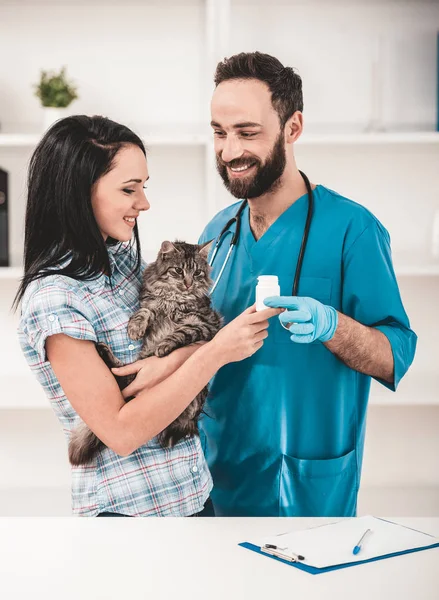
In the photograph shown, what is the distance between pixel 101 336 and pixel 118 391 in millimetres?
139

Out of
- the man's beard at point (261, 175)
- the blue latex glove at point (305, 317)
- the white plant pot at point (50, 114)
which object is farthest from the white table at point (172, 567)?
the white plant pot at point (50, 114)

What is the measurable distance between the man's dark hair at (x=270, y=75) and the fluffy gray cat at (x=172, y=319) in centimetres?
37

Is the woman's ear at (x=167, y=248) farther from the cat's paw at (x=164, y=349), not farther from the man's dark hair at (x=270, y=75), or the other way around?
the man's dark hair at (x=270, y=75)

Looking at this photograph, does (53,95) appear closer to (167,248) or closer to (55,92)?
(55,92)

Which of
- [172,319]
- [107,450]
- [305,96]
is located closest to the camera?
[107,450]

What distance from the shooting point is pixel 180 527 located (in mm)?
1272

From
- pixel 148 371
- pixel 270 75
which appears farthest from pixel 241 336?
pixel 270 75

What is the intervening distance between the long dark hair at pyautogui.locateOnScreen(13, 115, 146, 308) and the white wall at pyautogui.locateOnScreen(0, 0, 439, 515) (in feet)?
4.09

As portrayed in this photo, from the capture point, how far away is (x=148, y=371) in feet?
4.65

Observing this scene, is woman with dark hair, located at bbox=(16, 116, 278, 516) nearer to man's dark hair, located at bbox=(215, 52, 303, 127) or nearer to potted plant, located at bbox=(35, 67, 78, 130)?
man's dark hair, located at bbox=(215, 52, 303, 127)

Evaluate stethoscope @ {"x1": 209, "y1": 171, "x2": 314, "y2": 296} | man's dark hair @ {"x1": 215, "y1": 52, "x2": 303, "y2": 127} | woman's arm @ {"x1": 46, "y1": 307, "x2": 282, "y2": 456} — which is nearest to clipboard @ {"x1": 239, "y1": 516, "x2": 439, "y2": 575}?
woman's arm @ {"x1": 46, "y1": 307, "x2": 282, "y2": 456}

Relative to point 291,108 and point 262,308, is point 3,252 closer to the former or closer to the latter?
point 291,108

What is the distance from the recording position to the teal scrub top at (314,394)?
1605mm

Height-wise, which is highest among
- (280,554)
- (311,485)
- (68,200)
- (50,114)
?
(50,114)
